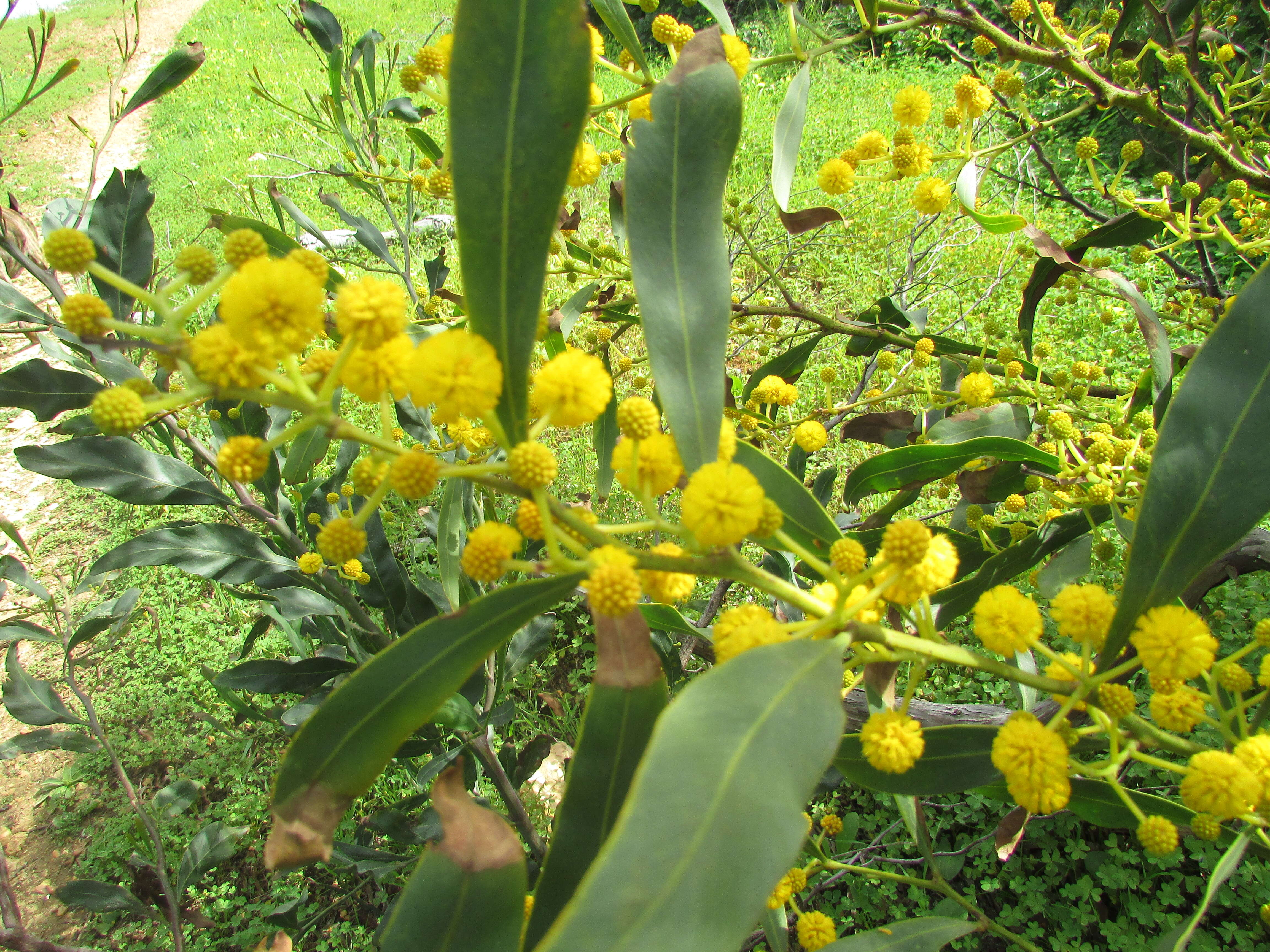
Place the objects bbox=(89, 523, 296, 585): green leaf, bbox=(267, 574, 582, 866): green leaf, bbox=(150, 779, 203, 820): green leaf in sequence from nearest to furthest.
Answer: bbox=(267, 574, 582, 866): green leaf
bbox=(89, 523, 296, 585): green leaf
bbox=(150, 779, 203, 820): green leaf

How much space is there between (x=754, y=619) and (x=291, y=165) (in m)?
8.08

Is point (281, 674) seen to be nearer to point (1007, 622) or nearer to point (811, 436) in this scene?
point (811, 436)

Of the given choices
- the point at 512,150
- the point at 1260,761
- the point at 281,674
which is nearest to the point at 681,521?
the point at 512,150

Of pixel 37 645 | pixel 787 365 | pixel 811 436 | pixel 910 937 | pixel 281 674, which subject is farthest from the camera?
pixel 37 645

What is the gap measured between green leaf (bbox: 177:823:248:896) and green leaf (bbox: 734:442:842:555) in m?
1.95

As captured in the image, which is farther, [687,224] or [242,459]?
[687,224]

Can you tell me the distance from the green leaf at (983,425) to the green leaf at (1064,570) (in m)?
0.23

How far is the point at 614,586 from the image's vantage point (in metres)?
0.61

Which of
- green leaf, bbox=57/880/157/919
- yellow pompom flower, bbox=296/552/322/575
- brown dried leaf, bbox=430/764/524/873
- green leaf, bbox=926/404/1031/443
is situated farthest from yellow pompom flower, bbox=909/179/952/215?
green leaf, bbox=57/880/157/919

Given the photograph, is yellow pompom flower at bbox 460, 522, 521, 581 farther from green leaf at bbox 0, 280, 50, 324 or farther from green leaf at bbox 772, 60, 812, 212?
green leaf at bbox 0, 280, 50, 324

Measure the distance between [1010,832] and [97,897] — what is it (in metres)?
2.14

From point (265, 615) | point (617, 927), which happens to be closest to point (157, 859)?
point (265, 615)

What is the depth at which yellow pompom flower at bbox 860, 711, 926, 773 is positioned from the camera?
2.46 ft

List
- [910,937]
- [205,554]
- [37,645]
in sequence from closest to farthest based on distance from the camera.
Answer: [910,937] < [205,554] < [37,645]
